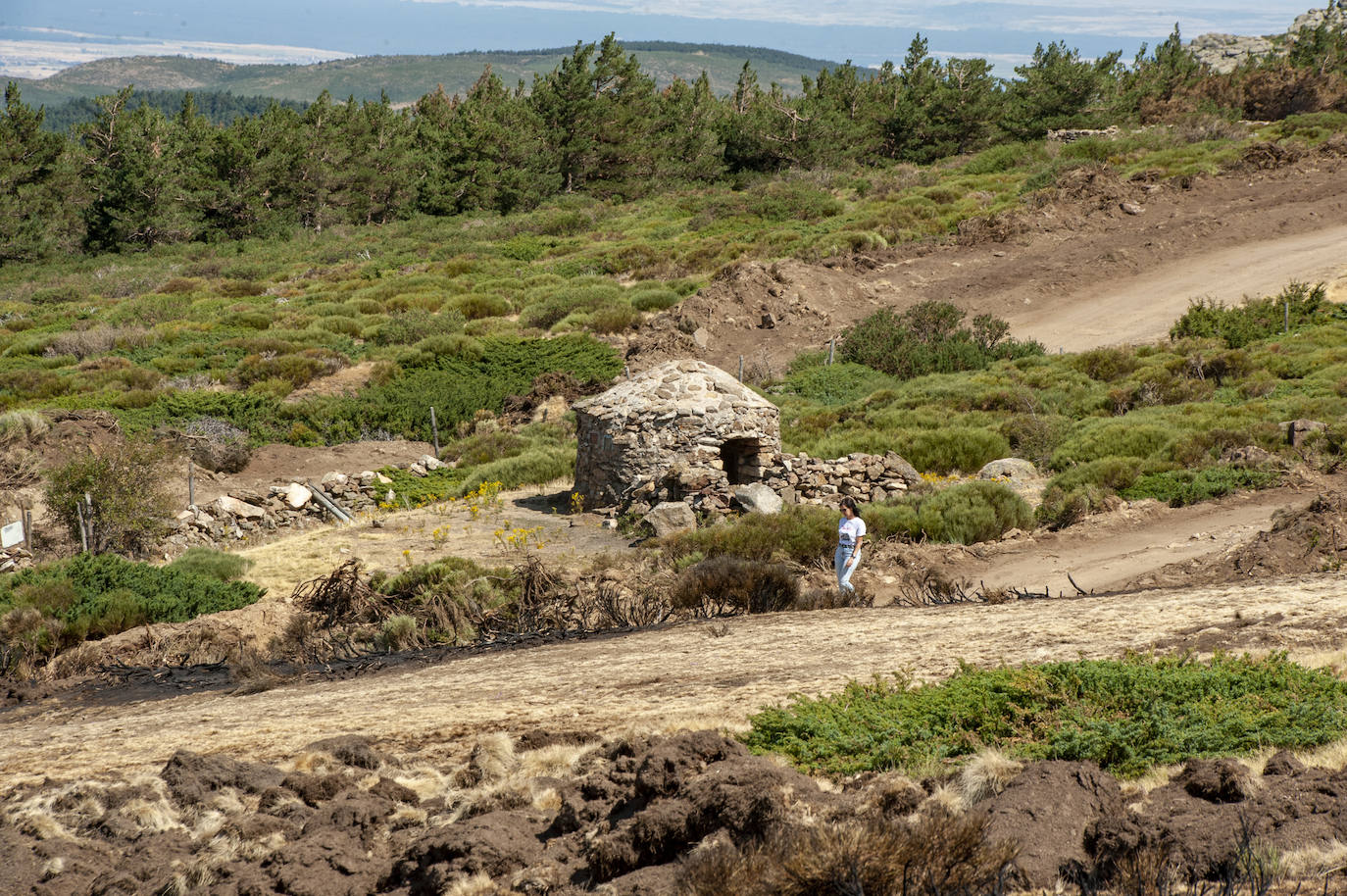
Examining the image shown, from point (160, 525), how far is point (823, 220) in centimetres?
2741

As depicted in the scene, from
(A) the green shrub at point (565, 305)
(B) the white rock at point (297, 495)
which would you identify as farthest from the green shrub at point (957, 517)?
(A) the green shrub at point (565, 305)

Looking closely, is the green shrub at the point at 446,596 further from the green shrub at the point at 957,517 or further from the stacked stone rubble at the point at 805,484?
the green shrub at the point at 957,517

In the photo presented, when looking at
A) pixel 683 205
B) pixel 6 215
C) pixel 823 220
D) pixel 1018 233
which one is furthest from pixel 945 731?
pixel 6 215

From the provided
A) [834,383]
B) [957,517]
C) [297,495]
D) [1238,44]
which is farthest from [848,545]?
[1238,44]

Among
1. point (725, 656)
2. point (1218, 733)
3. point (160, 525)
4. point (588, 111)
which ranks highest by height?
point (588, 111)

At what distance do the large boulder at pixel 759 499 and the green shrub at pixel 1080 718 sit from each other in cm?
800

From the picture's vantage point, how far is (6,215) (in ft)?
156

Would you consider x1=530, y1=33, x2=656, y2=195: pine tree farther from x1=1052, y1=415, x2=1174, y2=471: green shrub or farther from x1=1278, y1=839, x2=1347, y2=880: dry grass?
x1=1278, y1=839, x2=1347, y2=880: dry grass

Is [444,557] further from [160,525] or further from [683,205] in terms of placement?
[683,205]

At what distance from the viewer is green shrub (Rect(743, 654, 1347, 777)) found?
17.2ft

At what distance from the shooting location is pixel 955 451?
17062 millimetres

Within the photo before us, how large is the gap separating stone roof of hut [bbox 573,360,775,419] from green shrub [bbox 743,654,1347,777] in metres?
9.31

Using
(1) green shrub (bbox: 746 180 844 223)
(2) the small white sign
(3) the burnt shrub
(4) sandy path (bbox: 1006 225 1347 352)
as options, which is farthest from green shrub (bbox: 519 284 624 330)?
(3) the burnt shrub

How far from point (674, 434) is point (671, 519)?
5.23 feet
